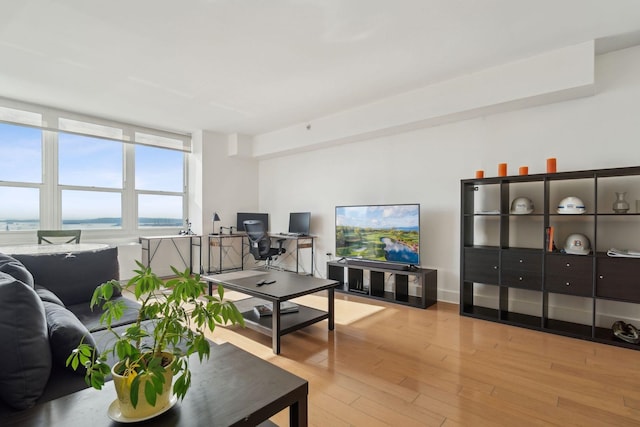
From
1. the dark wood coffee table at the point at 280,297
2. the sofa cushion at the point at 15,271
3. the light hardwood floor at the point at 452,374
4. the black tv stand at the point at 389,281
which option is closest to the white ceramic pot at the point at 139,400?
the light hardwood floor at the point at 452,374

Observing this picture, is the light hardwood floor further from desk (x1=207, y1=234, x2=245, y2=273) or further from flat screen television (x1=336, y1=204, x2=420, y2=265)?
desk (x1=207, y1=234, x2=245, y2=273)

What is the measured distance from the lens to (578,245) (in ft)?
9.57

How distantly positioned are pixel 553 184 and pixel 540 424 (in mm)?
2454

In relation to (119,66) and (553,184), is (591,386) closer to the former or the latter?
(553,184)

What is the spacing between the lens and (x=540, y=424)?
1716 millimetres

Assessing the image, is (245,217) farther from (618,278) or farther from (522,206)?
(618,278)

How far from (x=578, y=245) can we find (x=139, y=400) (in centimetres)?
354

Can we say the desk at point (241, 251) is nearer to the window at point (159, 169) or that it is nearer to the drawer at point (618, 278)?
the window at point (159, 169)

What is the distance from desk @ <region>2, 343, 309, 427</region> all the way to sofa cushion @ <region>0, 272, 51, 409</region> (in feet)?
0.26

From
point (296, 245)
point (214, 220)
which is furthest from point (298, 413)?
point (214, 220)

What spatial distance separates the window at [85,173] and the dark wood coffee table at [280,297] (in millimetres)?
2864

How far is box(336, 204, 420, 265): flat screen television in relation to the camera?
397 cm

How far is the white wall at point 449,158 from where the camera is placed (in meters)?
2.99

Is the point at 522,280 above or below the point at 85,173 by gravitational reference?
below
